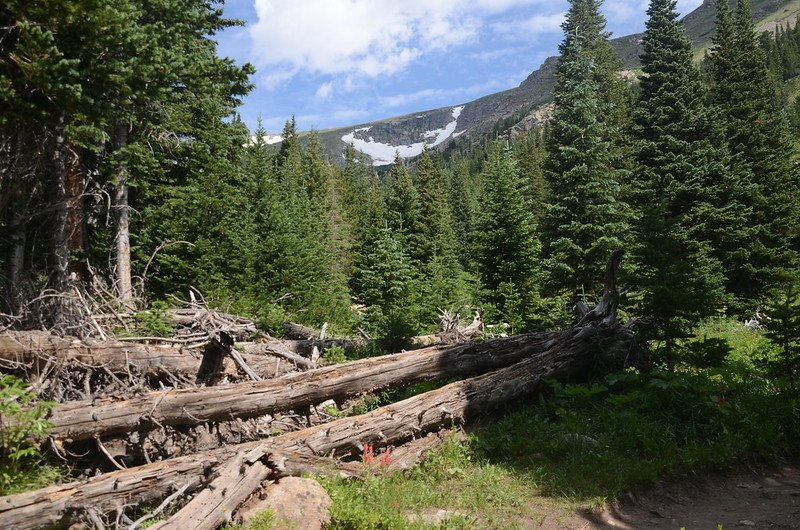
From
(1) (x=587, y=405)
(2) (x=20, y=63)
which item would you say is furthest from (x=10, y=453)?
(1) (x=587, y=405)

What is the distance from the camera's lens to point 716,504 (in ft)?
18.2

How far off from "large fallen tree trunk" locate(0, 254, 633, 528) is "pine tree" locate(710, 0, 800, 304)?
16591 mm

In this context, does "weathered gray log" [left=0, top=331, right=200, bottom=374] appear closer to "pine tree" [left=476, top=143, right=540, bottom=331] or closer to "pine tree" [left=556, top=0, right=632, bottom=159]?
"pine tree" [left=476, top=143, right=540, bottom=331]

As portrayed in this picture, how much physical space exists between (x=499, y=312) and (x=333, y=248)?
21789mm

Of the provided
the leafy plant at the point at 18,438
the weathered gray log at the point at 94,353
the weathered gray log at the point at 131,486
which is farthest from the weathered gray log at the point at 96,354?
the weathered gray log at the point at 131,486

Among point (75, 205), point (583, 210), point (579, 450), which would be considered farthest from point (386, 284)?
point (579, 450)

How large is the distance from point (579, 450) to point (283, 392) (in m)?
4.04

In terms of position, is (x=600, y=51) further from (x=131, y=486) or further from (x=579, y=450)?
(x=131, y=486)

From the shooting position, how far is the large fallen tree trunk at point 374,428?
4488 mm

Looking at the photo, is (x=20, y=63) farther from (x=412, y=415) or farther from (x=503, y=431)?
(x=503, y=431)

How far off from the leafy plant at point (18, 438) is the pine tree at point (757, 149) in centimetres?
2455

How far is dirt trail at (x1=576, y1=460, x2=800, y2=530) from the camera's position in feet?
16.7

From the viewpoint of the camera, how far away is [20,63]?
762cm

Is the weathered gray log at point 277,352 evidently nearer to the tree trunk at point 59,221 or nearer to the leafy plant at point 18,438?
the leafy plant at point 18,438
